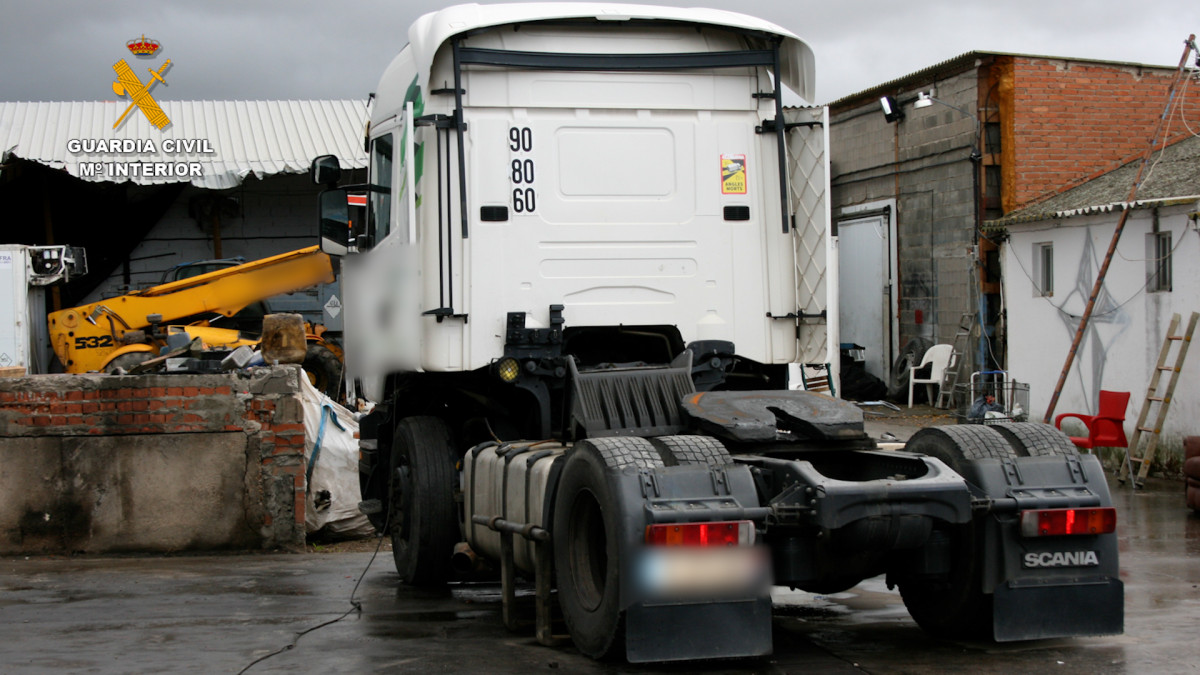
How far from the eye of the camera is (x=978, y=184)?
19.6 meters

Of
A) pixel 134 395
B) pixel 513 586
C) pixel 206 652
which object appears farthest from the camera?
pixel 134 395

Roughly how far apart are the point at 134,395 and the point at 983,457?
6.52 m

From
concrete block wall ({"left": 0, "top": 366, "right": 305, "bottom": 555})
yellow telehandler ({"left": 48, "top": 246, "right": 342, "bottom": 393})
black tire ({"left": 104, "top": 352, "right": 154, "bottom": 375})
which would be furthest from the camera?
yellow telehandler ({"left": 48, "top": 246, "right": 342, "bottom": 393})

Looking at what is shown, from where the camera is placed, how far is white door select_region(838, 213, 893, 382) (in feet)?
74.3

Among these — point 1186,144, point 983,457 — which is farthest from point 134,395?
point 1186,144

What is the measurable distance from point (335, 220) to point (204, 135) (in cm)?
1880

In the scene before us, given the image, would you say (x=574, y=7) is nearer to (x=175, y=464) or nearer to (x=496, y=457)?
(x=496, y=457)

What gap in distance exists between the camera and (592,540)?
5562 millimetres

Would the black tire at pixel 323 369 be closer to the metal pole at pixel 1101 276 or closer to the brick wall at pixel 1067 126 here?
the metal pole at pixel 1101 276

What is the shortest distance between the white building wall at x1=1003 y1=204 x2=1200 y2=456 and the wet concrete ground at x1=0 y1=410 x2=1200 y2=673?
510 centimetres

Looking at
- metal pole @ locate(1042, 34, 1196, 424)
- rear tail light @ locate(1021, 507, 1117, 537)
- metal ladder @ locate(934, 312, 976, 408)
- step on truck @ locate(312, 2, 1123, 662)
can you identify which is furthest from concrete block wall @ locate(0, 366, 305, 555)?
metal ladder @ locate(934, 312, 976, 408)

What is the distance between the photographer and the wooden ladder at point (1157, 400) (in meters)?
13.1

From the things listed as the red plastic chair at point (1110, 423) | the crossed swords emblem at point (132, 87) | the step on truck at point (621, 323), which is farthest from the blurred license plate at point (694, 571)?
the crossed swords emblem at point (132, 87)

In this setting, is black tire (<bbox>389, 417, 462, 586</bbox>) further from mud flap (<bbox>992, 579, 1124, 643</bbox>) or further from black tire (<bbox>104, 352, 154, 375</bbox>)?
black tire (<bbox>104, 352, 154, 375</bbox>)
